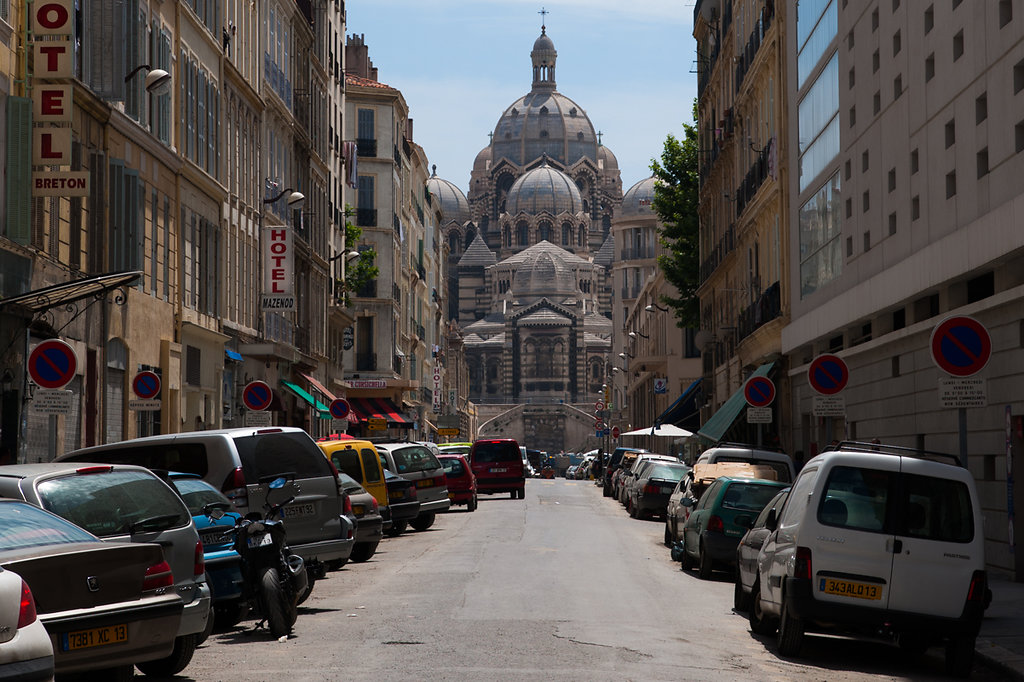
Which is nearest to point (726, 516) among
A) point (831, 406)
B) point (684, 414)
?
point (831, 406)

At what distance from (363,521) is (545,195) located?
577 ft

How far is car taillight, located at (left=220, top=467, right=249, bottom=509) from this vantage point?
13.9m

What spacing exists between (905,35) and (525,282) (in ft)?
531

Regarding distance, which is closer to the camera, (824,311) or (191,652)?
(191,652)

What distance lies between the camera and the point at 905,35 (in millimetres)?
24516

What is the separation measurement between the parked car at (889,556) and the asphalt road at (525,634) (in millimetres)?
349

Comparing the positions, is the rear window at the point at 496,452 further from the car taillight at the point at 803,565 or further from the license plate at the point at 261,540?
the car taillight at the point at 803,565

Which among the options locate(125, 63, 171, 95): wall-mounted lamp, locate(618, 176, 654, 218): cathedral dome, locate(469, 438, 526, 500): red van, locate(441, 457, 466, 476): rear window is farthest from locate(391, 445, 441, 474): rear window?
locate(618, 176, 654, 218): cathedral dome

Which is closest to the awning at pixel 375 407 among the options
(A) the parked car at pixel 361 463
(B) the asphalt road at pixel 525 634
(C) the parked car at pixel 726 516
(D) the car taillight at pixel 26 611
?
(A) the parked car at pixel 361 463

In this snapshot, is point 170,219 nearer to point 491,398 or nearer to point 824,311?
point 824,311

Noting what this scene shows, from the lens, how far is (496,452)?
155 feet

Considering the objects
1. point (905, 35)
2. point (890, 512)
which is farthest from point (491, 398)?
point (890, 512)

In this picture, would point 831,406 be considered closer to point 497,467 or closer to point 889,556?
point 889,556

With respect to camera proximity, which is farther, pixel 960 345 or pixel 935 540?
pixel 960 345
